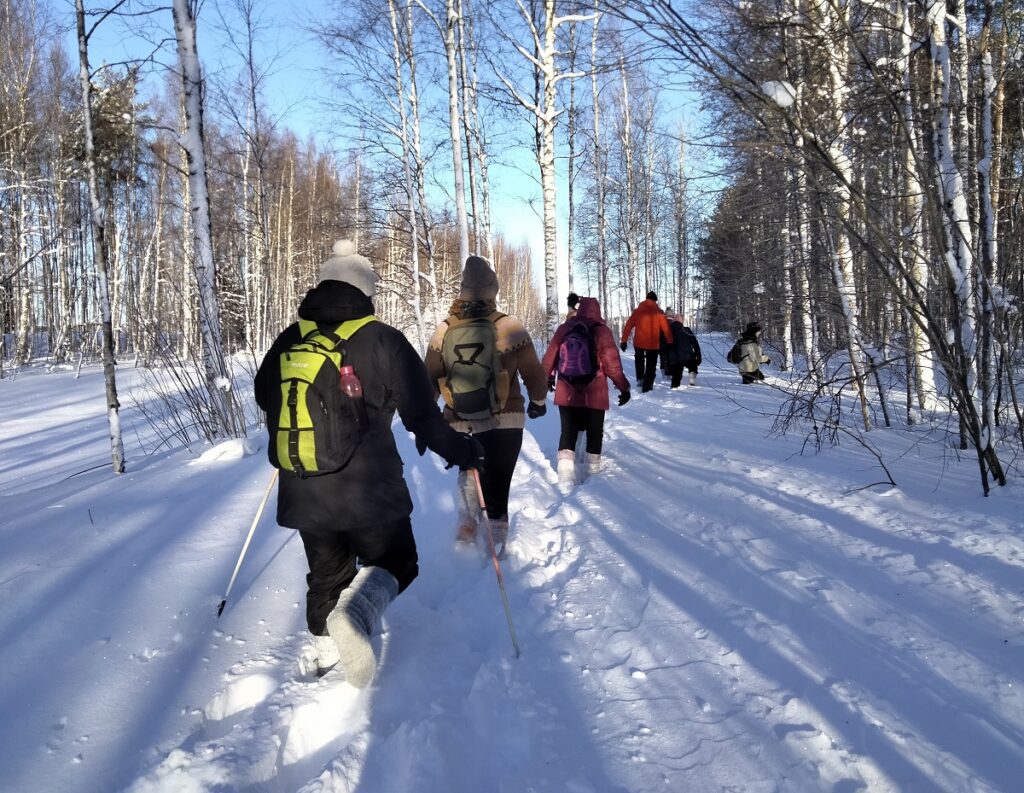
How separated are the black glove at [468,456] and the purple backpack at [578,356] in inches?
111

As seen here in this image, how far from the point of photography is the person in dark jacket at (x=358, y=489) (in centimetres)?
211

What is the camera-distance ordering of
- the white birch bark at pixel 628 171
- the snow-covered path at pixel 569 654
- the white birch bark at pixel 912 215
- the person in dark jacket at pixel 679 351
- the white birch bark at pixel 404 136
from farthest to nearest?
the white birch bark at pixel 628 171, the white birch bark at pixel 404 136, the person in dark jacket at pixel 679 351, the white birch bark at pixel 912 215, the snow-covered path at pixel 569 654

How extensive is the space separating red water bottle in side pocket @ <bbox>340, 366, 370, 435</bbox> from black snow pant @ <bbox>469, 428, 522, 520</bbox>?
1656mm

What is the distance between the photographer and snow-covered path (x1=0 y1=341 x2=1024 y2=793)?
180cm

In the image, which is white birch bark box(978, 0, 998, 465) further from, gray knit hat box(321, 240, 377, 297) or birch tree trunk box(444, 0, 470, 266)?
birch tree trunk box(444, 0, 470, 266)

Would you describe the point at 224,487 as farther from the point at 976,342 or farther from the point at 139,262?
the point at 139,262

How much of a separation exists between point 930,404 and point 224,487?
29.2 ft

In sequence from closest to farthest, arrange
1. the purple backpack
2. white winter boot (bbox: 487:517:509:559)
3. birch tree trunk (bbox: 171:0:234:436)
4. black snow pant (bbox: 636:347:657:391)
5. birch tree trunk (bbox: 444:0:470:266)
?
white winter boot (bbox: 487:517:509:559), the purple backpack, birch tree trunk (bbox: 171:0:234:436), black snow pant (bbox: 636:347:657:391), birch tree trunk (bbox: 444:0:470:266)

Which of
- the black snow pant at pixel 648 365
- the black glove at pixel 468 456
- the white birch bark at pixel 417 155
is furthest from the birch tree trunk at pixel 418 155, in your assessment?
the black glove at pixel 468 456

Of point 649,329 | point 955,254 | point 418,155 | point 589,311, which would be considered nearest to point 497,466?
point 589,311

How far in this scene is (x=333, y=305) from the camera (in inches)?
83.5

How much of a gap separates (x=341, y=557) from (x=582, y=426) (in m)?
3.42

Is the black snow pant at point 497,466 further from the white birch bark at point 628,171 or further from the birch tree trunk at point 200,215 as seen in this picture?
the white birch bark at point 628,171

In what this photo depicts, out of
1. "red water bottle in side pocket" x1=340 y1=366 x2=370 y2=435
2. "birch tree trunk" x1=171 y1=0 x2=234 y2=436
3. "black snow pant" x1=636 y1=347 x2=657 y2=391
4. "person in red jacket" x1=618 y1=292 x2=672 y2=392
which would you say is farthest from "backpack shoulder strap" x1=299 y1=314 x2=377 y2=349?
"black snow pant" x1=636 y1=347 x2=657 y2=391
